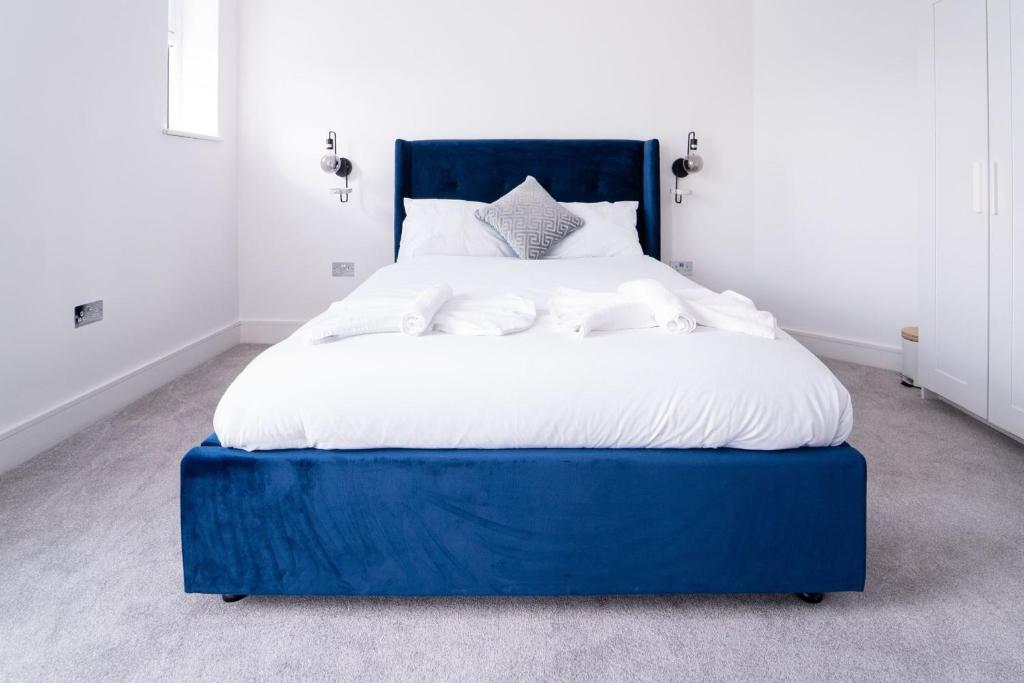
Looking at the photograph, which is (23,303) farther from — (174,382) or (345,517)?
(345,517)

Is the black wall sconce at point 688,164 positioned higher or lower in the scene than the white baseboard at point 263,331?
higher

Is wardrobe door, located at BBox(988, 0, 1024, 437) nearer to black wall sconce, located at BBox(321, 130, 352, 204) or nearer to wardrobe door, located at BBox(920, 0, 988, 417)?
wardrobe door, located at BBox(920, 0, 988, 417)

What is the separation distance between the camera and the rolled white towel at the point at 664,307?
5.72ft

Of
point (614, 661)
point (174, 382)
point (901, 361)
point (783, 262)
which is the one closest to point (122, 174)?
point (174, 382)

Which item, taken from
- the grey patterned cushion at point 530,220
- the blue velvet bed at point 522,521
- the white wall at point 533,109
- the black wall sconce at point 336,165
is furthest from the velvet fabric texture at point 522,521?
the black wall sconce at point 336,165

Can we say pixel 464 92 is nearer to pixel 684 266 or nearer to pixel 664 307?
pixel 684 266

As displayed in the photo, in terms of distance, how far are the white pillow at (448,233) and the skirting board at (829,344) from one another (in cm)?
115

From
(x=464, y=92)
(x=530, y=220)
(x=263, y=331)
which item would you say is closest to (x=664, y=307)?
(x=530, y=220)

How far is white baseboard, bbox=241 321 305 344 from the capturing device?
4461 millimetres

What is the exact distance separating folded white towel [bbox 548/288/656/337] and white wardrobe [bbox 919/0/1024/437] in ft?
5.42

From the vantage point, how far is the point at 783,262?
427 centimetres

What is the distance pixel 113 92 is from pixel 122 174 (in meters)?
0.35

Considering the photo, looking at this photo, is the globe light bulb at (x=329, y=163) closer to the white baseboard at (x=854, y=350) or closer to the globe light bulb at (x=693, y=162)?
the globe light bulb at (x=693, y=162)

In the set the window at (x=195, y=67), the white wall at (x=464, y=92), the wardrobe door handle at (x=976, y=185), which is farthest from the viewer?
the white wall at (x=464, y=92)
